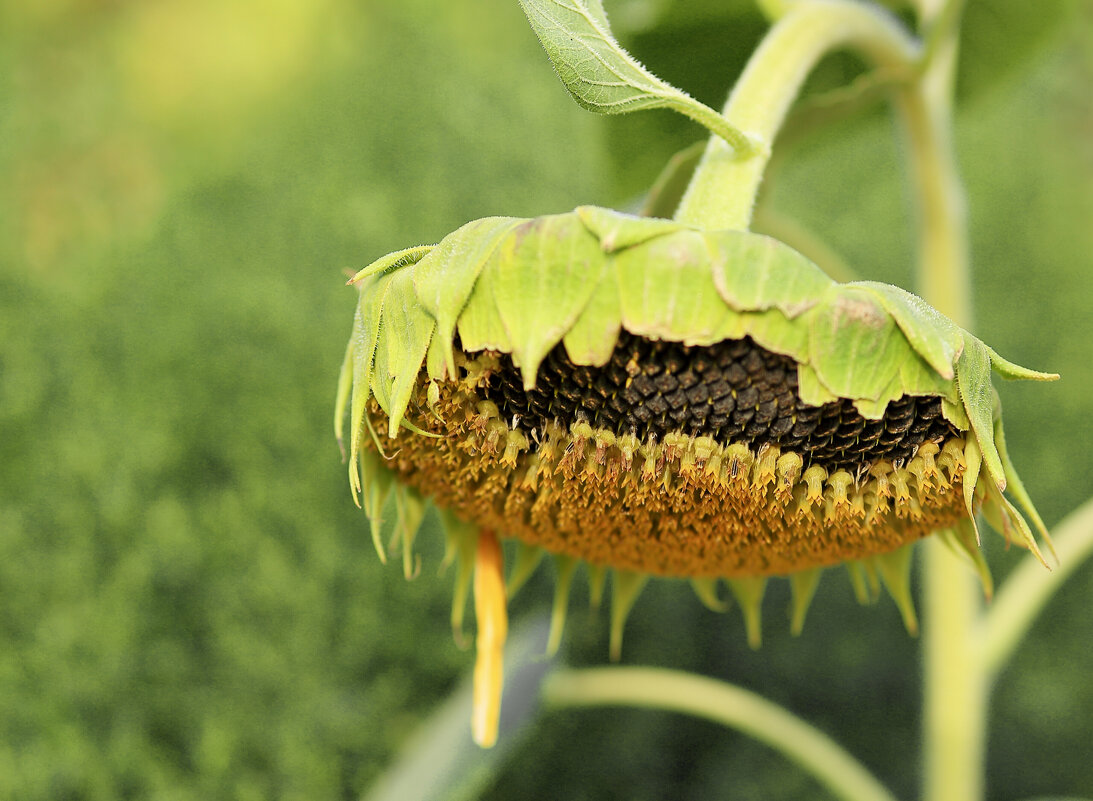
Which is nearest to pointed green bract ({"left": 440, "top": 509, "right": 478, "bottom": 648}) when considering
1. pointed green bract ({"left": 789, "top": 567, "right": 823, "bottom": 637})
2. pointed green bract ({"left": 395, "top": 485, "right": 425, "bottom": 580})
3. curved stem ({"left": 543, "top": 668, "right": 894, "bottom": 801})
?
pointed green bract ({"left": 395, "top": 485, "right": 425, "bottom": 580})

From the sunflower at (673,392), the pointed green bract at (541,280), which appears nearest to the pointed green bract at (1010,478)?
the sunflower at (673,392)

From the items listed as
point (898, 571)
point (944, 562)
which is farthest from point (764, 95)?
point (944, 562)

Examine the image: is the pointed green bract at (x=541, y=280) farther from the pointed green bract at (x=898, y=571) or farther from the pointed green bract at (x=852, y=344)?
the pointed green bract at (x=898, y=571)

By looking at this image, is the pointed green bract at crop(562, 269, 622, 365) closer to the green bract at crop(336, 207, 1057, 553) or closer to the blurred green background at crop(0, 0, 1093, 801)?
the green bract at crop(336, 207, 1057, 553)

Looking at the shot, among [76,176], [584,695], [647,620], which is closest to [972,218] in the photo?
[647,620]

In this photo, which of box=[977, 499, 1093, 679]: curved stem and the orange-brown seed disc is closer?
the orange-brown seed disc

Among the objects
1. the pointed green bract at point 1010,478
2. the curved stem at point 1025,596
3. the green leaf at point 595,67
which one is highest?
the green leaf at point 595,67

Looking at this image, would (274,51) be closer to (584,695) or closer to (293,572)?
(293,572)
